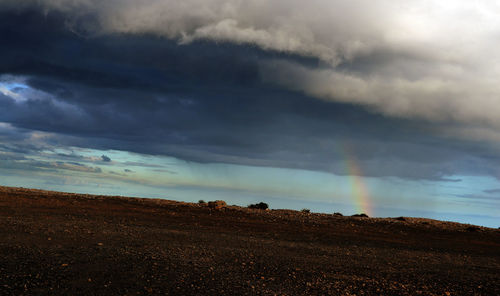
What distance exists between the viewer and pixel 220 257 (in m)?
13.6

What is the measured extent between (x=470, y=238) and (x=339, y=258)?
49.4 ft

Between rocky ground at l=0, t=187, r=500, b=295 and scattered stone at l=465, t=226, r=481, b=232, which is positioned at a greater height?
scattered stone at l=465, t=226, r=481, b=232

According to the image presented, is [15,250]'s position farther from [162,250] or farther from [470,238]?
[470,238]

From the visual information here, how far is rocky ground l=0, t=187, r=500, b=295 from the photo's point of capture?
10.4 metres

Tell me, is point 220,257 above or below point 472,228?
below

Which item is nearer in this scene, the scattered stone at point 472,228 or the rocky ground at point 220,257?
the rocky ground at point 220,257

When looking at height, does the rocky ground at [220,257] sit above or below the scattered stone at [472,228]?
below

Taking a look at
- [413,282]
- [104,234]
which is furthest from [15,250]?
[413,282]

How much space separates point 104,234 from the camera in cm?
1648

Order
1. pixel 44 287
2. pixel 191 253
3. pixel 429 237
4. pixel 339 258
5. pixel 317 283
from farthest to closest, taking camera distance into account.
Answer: pixel 429 237 → pixel 339 258 → pixel 191 253 → pixel 317 283 → pixel 44 287

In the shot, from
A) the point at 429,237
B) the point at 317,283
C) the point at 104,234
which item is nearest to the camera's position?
the point at 317,283

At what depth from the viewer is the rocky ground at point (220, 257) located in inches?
408

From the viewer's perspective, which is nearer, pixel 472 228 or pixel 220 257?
pixel 220 257

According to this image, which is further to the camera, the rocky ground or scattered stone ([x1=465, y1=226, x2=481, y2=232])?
scattered stone ([x1=465, y1=226, x2=481, y2=232])
